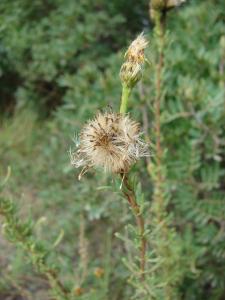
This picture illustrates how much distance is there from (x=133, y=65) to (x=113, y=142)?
0.39 feet

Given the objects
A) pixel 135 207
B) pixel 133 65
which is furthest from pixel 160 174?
pixel 133 65

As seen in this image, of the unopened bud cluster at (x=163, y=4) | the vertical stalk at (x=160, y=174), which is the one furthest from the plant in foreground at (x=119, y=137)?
the vertical stalk at (x=160, y=174)

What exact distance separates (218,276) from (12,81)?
216 cm

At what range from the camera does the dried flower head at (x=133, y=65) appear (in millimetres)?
798

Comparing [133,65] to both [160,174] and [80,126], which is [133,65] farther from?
[80,126]

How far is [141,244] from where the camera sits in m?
1.03

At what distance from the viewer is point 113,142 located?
31.3 inches

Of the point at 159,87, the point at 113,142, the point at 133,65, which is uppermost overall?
the point at 159,87

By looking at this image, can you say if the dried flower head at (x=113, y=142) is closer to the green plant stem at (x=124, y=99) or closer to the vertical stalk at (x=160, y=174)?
the green plant stem at (x=124, y=99)

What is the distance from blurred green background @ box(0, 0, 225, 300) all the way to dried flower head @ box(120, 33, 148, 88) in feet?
1.56

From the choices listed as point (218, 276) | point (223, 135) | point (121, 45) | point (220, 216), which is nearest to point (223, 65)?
point (223, 135)

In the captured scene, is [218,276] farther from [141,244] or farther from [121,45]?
[121,45]

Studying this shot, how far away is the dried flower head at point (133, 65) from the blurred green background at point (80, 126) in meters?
0.47

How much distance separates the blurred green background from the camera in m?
1.85
